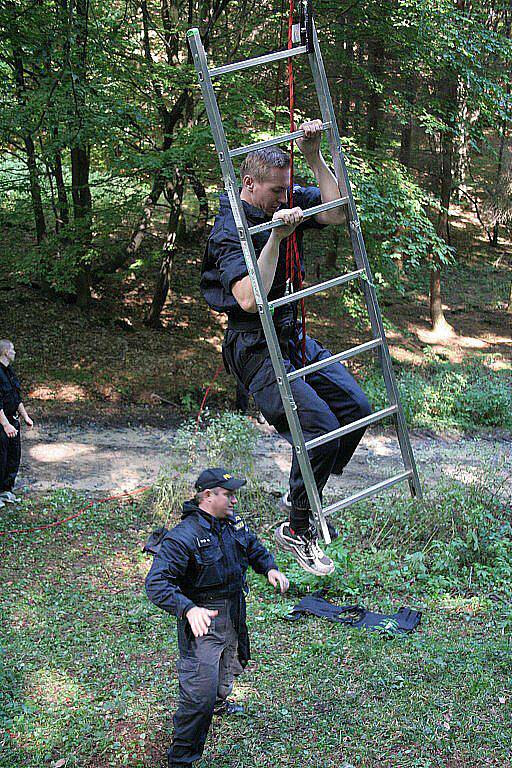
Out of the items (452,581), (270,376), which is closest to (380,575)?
(452,581)

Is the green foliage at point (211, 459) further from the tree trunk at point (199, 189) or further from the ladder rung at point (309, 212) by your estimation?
the ladder rung at point (309, 212)

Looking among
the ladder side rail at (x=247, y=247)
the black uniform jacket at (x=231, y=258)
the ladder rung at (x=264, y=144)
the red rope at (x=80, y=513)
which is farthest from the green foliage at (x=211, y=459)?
the ladder rung at (x=264, y=144)

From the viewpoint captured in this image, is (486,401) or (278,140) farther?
(486,401)

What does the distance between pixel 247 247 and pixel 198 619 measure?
2.09 meters

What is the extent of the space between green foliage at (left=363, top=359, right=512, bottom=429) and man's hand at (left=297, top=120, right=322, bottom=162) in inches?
371

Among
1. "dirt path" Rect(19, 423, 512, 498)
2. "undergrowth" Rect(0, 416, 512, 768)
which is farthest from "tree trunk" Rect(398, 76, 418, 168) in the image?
"undergrowth" Rect(0, 416, 512, 768)

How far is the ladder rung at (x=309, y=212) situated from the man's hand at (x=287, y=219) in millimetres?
17

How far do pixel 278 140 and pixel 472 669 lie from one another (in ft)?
16.4

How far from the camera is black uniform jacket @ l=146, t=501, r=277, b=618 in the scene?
4.16 m

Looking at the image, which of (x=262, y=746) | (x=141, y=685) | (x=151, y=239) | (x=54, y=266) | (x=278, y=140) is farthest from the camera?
(x=151, y=239)

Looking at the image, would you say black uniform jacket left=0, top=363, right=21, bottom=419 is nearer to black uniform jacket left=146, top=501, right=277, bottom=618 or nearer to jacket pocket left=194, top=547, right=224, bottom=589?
black uniform jacket left=146, top=501, right=277, bottom=618

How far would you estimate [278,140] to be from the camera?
3.16 meters

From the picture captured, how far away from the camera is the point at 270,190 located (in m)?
3.39

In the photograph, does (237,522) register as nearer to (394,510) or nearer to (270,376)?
(270,376)
